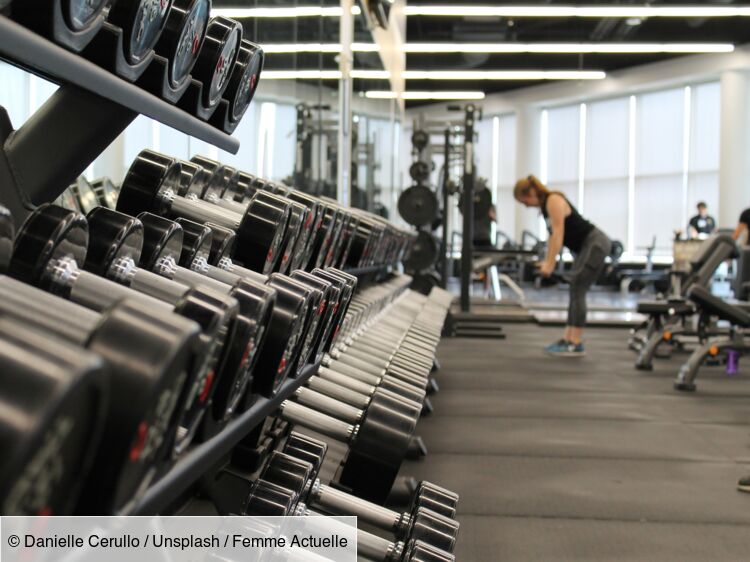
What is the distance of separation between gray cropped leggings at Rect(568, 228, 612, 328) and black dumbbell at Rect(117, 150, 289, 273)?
524 centimetres

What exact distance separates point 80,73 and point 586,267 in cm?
597

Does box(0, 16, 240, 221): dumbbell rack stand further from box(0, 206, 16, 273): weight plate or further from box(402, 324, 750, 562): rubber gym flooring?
box(402, 324, 750, 562): rubber gym flooring

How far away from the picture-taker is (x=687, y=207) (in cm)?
1428

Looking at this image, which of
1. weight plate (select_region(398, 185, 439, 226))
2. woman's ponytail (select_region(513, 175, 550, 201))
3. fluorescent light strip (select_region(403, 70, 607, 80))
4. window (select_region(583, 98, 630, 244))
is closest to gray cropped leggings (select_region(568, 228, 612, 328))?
woman's ponytail (select_region(513, 175, 550, 201))

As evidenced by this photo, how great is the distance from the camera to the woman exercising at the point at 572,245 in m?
6.49

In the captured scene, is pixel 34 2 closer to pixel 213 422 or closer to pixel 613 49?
pixel 213 422

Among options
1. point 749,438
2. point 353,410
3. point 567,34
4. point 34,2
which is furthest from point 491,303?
point 34,2

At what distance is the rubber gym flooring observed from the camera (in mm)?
2365

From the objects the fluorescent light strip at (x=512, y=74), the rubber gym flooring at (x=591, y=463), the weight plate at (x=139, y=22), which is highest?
the fluorescent light strip at (x=512, y=74)

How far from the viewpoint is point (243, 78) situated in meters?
1.49

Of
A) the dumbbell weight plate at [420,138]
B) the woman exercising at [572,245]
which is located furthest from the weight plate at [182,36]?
the dumbbell weight plate at [420,138]

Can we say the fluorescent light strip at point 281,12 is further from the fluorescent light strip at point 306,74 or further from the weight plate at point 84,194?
the weight plate at point 84,194

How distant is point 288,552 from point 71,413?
38.7 inches

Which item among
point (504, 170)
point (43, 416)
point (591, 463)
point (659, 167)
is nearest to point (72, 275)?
point (43, 416)
